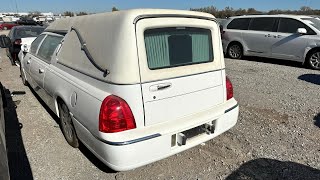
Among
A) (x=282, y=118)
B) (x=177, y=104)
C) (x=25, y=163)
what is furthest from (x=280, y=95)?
(x=25, y=163)

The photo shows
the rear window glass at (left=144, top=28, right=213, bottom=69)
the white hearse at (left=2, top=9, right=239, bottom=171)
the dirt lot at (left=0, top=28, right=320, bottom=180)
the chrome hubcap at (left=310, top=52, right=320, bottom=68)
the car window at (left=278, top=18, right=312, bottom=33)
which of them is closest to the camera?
the white hearse at (left=2, top=9, right=239, bottom=171)

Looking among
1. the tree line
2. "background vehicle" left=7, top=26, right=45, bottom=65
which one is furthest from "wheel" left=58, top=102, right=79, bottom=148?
the tree line

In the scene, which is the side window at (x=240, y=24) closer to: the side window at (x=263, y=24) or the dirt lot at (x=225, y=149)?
the side window at (x=263, y=24)

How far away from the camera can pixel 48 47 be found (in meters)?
4.15

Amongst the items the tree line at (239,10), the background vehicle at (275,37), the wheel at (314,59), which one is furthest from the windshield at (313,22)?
the tree line at (239,10)

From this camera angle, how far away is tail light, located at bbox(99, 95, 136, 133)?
7.80 ft

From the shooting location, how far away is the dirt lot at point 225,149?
2.94 meters

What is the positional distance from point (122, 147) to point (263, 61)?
28.3 ft

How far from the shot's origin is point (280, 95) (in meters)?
5.54

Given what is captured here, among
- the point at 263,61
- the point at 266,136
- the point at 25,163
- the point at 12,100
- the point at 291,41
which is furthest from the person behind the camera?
the point at 263,61

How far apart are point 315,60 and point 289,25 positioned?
4.66 feet

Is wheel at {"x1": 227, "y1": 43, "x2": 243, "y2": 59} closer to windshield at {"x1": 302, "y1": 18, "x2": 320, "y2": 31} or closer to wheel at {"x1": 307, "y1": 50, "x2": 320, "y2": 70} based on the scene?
windshield at {"x1": 302, "y1": 18, "x2": 320, "y2": 31}

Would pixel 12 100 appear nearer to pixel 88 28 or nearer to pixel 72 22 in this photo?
pixel 72 22

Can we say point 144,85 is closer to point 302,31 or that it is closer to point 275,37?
point 302,31
